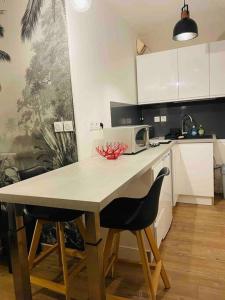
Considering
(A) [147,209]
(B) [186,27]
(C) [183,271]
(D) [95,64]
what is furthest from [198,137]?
(A) [147,209]

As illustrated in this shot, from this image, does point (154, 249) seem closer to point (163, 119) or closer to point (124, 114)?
point (124, 114)

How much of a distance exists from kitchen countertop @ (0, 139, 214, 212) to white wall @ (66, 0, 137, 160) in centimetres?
68

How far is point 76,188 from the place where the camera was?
1.18 meters

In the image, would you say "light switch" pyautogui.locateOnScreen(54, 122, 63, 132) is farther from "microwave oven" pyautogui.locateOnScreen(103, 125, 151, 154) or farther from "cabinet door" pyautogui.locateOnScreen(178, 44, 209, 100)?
"cabinet door" pyautogui.locateOnScreen(178, 44, 209, 100)

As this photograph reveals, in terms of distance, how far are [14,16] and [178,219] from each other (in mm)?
2668

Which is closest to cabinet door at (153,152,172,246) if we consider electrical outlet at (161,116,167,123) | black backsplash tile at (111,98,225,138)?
black backsplash tile at (111,98,225,138)

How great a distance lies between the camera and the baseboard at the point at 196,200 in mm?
3166

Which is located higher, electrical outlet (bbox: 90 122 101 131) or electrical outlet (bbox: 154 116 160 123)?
electrical outlet (bbox: 154 116 160 123)

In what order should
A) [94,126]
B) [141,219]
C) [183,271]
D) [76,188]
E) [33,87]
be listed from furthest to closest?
[94,126] < [33,87] < [183,271] < [141,219] < [76,188]

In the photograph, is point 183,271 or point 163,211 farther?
point 163,211

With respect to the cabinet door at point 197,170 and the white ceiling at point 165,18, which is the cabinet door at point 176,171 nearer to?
the cabinet door at point 197,170

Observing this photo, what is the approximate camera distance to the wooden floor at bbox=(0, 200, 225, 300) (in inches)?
64.5

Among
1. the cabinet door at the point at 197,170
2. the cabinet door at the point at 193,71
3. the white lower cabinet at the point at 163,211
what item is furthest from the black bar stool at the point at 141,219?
the cabinet door at the point at 193,71

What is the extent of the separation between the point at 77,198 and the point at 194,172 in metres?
2.44
